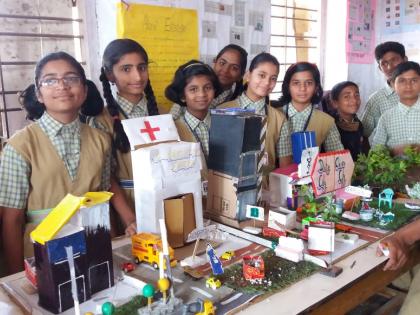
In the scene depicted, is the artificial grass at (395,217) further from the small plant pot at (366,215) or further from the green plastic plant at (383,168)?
the green plastic plant at (383,168)

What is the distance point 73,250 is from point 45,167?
56cm

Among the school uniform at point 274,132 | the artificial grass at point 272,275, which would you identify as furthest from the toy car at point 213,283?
the school uniform at point 274,132

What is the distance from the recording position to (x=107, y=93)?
5.91 feet

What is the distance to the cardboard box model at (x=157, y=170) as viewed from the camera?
126 cm

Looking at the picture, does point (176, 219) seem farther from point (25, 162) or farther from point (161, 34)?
point (161, 34)

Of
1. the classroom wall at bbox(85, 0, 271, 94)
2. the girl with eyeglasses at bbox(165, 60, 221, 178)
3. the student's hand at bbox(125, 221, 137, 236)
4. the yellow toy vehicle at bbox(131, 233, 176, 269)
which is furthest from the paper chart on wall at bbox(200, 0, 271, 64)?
the yellow toy vehicle at bbox(131, 233, 176, 269)

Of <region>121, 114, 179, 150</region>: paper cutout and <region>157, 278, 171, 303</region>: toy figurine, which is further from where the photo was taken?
<region>121, 114, 179, 150</region>: paper cutout

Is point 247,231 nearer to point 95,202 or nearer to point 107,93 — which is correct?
point 95,202

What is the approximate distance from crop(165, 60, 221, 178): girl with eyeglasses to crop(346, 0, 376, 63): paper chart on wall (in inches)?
85.0

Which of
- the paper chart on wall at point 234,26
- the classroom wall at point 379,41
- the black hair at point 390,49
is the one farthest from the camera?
the classroom wall at point 379,41

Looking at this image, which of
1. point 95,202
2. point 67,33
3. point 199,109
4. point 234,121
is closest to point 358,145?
point 199,109

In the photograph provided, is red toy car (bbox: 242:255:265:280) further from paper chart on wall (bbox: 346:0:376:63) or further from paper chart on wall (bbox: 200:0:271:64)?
paper chart on wall (bbox: 346:0:376:63)

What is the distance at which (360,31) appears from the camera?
12.2 feet

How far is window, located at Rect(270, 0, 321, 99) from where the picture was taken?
3.39 meters
